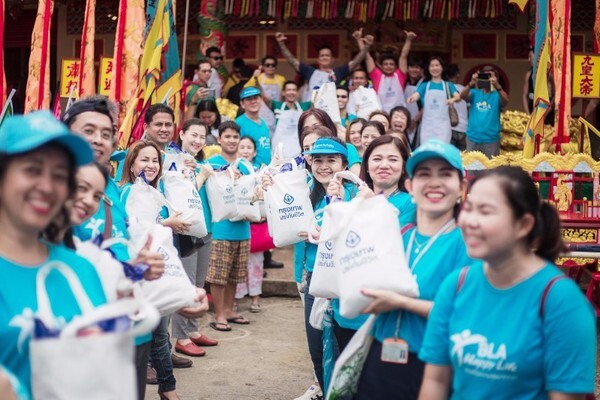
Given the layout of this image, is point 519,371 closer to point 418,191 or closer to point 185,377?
point 418,191

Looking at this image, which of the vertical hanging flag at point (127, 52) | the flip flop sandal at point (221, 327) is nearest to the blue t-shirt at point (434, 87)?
the vertical hanging flag at point (127, 52)

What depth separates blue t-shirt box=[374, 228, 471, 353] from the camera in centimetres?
291

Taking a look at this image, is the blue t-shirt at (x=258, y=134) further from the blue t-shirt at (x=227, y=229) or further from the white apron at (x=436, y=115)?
the white apron at (x=436, y=115)

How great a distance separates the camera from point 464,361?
2498mm

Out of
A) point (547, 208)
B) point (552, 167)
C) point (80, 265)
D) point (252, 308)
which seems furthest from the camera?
point (252, 308)

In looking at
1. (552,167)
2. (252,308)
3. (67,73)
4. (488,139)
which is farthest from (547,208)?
(488,139)

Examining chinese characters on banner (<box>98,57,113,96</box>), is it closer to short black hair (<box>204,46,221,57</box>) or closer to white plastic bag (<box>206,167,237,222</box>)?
white plastic bag (<box>206,167,237,222</box>)

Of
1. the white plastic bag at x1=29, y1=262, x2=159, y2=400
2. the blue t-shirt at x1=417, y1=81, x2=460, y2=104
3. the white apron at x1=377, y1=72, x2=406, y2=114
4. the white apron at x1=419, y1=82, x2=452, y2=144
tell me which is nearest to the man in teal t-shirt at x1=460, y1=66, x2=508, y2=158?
the blue t-shirt at x1=417, y1=81, x2=460, y2=104

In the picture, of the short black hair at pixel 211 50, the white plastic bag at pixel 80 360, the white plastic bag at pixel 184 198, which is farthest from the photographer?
the short black hair at pixel 211 50

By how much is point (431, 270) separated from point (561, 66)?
5280 mm

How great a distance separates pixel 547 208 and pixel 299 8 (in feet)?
32.8

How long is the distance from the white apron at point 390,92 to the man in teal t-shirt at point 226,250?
3857 millimetres

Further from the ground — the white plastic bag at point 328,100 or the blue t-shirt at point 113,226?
the white plastic bag at point 328,100

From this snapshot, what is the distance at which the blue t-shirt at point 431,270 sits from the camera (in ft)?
9.55
